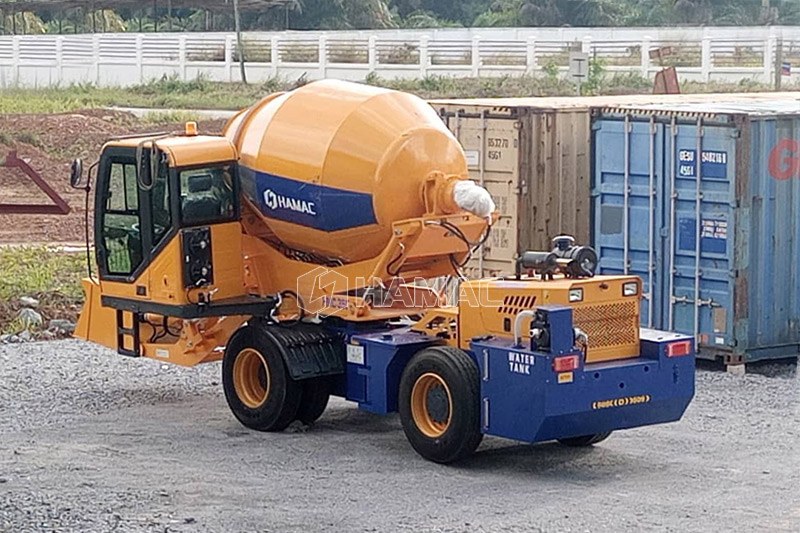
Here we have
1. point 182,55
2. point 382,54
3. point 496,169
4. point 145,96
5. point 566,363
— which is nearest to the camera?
point 566,363

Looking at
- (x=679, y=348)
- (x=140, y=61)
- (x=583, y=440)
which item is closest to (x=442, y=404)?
(x=583, y=440)

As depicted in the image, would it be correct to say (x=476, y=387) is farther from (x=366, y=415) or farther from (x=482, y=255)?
(x=482, y=255)

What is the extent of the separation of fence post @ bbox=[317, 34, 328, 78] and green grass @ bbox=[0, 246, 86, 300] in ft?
89.5

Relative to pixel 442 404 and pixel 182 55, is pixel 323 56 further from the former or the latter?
pixel 442 404

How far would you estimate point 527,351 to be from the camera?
36.6ft

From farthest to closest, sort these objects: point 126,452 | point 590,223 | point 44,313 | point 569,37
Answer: point 569,37, point 44,313, point 590,223, point 126,452

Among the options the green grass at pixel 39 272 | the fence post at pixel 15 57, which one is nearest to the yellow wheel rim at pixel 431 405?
the green grass at pixel 39 272

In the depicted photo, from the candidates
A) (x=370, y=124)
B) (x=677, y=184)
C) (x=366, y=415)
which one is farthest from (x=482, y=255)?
(x=370, y=124)

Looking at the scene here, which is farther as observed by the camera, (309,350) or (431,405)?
(309,350)

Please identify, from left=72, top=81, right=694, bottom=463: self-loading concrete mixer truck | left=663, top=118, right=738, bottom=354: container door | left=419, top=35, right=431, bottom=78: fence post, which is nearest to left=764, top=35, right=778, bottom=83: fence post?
left=419, top=35, right=431, bottom=78: fence post

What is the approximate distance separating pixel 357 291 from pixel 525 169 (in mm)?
4753

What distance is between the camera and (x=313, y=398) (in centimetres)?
1304

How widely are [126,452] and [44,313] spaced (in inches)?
255

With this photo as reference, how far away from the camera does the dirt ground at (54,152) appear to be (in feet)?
83.7
